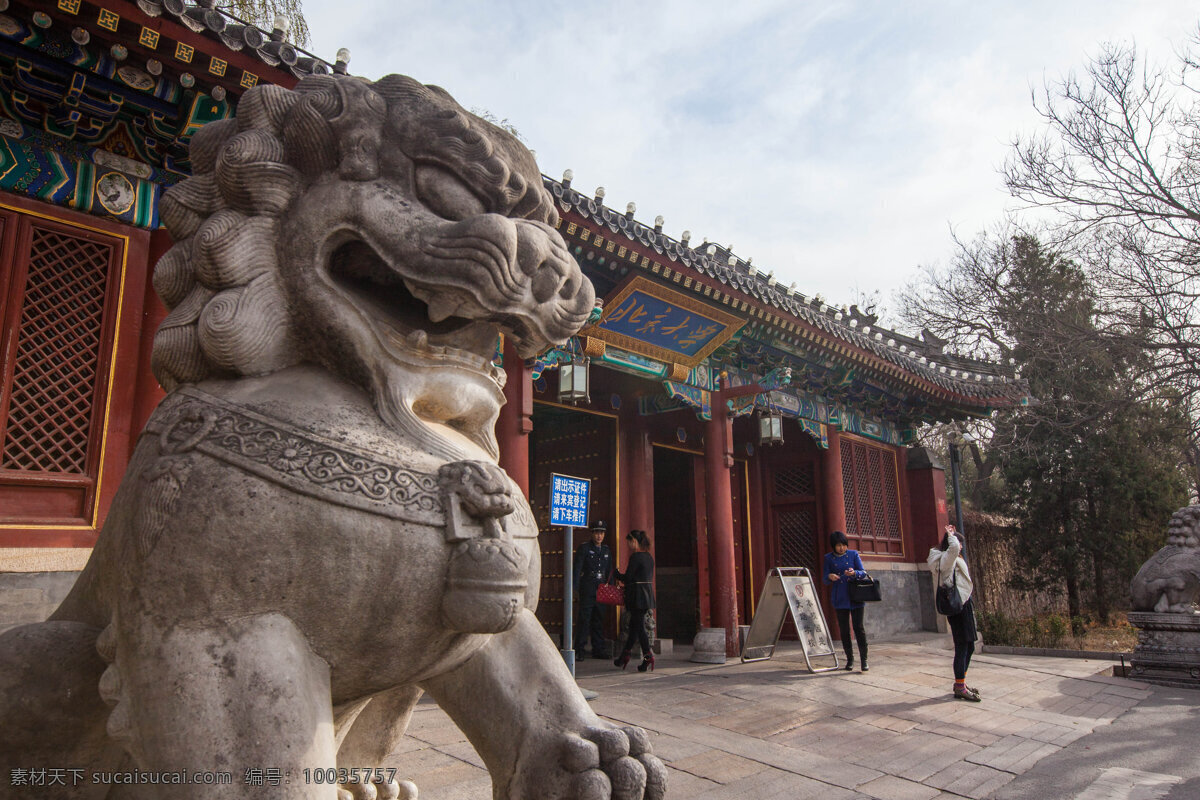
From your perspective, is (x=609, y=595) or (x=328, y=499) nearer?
(x=328, y=499)

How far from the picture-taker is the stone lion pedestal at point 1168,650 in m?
7.57

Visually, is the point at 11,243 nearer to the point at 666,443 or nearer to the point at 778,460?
the point at 666,443

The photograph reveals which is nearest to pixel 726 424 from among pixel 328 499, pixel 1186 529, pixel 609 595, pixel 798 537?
pixel 609 595

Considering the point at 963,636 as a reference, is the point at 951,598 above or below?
above

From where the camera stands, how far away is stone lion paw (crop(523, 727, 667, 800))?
3.96 ft

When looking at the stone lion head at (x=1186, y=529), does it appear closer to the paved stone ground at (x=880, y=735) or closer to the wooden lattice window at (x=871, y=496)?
the paved stone ground at (x=880, y=735)

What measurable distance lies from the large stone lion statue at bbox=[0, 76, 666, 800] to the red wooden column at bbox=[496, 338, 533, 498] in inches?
186

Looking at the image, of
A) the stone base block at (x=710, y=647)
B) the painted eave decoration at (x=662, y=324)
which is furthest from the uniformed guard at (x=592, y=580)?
the painted eave decoration at (x=662, y=324)

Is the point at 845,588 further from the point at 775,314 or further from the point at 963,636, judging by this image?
the point at 775,314

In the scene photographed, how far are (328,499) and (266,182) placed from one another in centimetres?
64

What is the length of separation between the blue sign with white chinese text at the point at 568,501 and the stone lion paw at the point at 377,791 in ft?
11.4

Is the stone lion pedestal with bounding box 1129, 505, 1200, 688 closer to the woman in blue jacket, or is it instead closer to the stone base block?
the woman in blue jacket

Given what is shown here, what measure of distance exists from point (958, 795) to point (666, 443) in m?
6.08

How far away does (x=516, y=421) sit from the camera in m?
6.39
